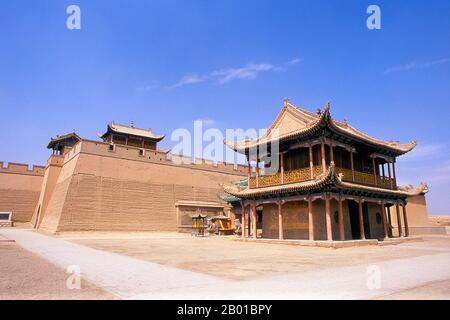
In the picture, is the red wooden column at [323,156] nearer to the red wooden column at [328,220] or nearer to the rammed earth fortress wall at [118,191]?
the red wooden column at [328,220]

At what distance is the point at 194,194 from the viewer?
3834cm

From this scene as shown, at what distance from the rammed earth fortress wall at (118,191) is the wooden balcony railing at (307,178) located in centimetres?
1528

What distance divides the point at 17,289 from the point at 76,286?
980 mm

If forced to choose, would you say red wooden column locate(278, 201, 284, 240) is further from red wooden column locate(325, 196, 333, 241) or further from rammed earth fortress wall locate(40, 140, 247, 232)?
rammed earth fortress wall locate(40, 140, 247, 232)

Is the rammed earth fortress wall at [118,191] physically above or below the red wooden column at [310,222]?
above

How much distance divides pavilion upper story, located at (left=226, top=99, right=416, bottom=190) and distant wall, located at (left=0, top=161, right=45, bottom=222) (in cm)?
3234

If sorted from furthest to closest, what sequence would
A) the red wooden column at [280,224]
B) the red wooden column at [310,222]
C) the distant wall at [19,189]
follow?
the distant wall at [19,189] → the red wooden column at [280,224] → the red wooden column at [310,222]

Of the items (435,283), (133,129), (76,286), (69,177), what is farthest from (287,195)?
(133,129)

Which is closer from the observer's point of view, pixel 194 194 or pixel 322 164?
pixel 322 164

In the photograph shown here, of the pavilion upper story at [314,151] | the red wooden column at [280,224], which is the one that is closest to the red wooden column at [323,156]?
the pavilion upper story at [314,151]

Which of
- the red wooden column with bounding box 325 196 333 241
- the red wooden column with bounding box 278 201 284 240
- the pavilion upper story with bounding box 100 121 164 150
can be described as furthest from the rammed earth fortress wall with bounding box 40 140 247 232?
the red wooden column with bounding box 325 196 333 241

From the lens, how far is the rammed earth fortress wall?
2909 cm

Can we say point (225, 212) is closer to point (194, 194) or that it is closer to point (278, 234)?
point (194, 194)

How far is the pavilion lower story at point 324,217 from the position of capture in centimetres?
1719
